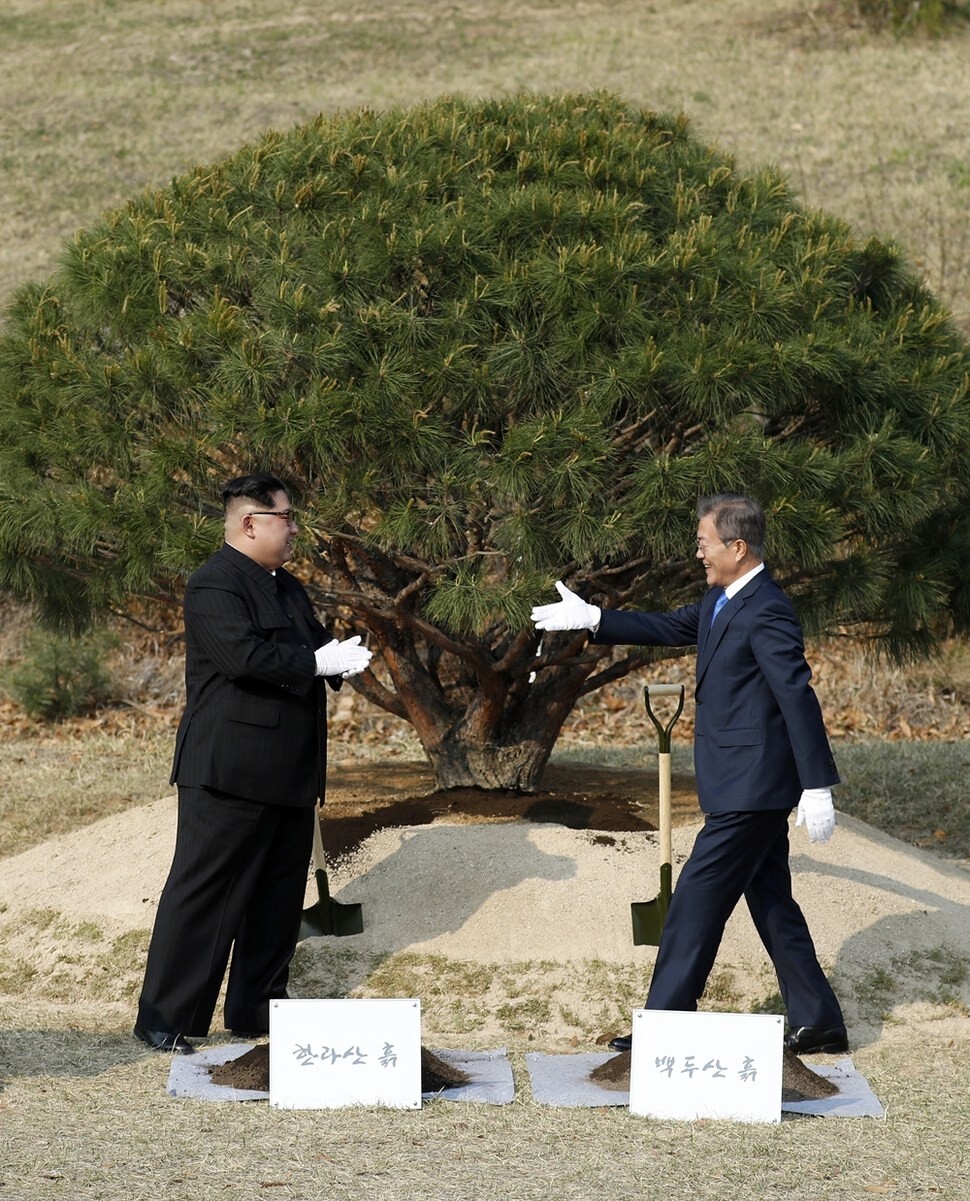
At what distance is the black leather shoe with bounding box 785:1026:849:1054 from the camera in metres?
4.76

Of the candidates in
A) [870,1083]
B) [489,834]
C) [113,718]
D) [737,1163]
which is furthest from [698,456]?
[113,718]

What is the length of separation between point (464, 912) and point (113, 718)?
6.26m

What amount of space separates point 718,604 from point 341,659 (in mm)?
1162

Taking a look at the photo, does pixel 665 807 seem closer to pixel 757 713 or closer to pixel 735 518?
pixel 757 713

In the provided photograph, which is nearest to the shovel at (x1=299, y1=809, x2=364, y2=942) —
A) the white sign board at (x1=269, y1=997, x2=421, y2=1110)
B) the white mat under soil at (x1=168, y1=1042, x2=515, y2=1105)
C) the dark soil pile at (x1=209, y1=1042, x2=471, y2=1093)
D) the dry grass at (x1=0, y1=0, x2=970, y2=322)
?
the white mat under soil at (x1=168, y1=1042, x2=515, y2=1105)

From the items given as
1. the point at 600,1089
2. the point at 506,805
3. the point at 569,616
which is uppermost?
the point at 569,616

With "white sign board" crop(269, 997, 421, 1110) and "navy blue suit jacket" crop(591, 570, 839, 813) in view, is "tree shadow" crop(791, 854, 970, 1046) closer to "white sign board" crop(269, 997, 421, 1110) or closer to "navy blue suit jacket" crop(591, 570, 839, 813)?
"navy blue suit jacket" crop(591, 570, 839, 813)

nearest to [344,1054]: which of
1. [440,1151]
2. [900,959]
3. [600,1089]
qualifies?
[440,1151]

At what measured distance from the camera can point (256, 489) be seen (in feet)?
15.7

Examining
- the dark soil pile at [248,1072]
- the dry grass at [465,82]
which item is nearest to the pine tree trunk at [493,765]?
the dark soil pile at [248,1072]

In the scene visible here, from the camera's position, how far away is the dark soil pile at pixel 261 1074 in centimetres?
427

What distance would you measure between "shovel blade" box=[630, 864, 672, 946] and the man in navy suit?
84 cm

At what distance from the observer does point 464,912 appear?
18.9 ft

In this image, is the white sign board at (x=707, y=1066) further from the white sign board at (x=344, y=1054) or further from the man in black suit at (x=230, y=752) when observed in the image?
the man in black suit at (x=230, y=752)
